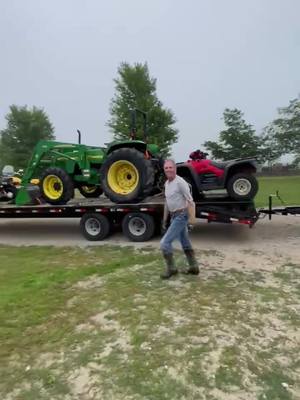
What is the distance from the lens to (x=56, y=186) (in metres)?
9.94

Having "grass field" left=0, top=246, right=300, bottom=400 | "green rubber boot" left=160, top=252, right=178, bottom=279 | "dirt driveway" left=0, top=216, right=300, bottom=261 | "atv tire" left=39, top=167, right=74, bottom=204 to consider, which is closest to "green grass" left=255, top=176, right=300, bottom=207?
"dirt driveway" left=0, top=216, right=300, bottom=261

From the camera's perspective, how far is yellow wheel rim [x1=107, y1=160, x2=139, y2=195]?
353 inches

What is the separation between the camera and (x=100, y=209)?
9.15 meters

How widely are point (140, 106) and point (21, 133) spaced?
17.9 meters

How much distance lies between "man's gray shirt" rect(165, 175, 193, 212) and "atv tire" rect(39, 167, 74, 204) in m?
4.46

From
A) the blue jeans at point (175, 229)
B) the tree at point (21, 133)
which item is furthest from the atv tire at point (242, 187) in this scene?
the tree at point (21, 133)

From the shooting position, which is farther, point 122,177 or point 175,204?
point 122,177

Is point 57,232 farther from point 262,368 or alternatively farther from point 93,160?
point 262,368

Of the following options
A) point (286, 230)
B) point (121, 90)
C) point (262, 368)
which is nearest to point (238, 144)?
point (121, 90)

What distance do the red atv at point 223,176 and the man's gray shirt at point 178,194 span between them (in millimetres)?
3009

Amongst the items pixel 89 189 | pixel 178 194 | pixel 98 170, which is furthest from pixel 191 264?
Answer: pixel 89 189

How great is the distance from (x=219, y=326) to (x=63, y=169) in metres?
6.73

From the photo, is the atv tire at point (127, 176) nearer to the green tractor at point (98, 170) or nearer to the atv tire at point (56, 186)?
the green tractor at point (98, 170)

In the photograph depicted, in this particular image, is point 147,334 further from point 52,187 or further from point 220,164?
point 52,187
